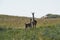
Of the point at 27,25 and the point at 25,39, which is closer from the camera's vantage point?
the point at 25,39

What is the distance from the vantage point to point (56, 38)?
13.3 m

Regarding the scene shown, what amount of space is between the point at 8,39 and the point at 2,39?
1.76 ft

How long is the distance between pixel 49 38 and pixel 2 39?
2.73m

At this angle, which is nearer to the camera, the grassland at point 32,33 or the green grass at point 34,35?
the green grass at point 34,35

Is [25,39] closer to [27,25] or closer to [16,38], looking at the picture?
[16,38]

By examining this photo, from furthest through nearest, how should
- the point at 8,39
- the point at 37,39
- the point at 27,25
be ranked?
1. the point at 27,25
2. the point at 8,39
3. the point at 37,39

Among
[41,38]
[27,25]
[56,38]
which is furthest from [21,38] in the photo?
[27,25]

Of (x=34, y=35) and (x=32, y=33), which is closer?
(x=34, y=35)

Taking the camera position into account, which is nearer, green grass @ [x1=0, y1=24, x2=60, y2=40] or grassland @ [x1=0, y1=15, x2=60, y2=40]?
green grass @ [x1=0, y1=24, x2=60, y2=40]

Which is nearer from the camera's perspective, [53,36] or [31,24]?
[53,36]

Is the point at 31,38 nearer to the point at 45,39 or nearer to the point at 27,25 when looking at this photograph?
the point at 45,39

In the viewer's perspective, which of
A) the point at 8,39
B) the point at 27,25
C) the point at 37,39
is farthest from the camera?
the point at 27,25

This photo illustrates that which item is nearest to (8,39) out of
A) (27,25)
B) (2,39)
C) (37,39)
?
(2,39)

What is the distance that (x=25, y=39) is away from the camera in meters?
13.0
